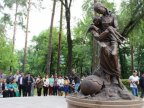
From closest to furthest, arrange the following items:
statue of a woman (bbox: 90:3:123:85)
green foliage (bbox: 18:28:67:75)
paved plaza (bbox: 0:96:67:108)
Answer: statue of a woman (bbox: 90:3:123:85) → paved plaza (bbox: 0:96:67:108) → green foliage (bbox: 18:28:67:75)

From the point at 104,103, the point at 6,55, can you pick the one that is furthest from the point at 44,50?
the point at 104,103

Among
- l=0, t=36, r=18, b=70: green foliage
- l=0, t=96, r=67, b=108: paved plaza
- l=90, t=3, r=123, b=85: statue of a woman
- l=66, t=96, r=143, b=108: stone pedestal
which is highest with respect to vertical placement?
l=0, t=36, r=18, b=70: green foliage

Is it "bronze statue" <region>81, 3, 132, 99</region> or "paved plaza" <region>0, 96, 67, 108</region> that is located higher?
"bronze statue" <region>81, 3, 132, 99</region>

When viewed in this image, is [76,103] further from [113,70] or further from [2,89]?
[2,89]

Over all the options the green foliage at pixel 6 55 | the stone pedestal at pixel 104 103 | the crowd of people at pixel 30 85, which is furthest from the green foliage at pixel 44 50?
A: the stone pedestal at pixel 104 103

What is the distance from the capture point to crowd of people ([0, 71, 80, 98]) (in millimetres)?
19172

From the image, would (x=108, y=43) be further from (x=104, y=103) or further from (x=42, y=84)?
(x=42, y=84)

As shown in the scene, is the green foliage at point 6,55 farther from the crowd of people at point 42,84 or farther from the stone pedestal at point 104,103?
the stone pedestal at point 104,103

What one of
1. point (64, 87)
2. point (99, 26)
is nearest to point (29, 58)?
point (64, 87)

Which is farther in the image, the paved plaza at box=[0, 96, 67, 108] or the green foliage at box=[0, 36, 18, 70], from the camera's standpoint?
the green foliage at box=[0, 36, 18, 70]

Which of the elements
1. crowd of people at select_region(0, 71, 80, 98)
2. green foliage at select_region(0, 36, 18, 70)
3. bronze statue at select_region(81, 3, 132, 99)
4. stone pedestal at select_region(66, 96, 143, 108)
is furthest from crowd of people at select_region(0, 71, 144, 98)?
green foliage at select_region(0, 36, 18, 70)

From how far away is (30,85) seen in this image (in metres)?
20.4

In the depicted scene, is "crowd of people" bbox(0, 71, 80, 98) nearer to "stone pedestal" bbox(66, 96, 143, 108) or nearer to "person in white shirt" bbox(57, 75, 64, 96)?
"person in white shirt" bbox(57, 75, 64, 96)

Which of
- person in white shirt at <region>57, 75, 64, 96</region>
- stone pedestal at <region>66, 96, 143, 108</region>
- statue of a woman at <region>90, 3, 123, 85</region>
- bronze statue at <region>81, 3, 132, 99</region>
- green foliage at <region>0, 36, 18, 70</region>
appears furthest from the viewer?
green foliage at <region>0, 36, 18, 70</region>
